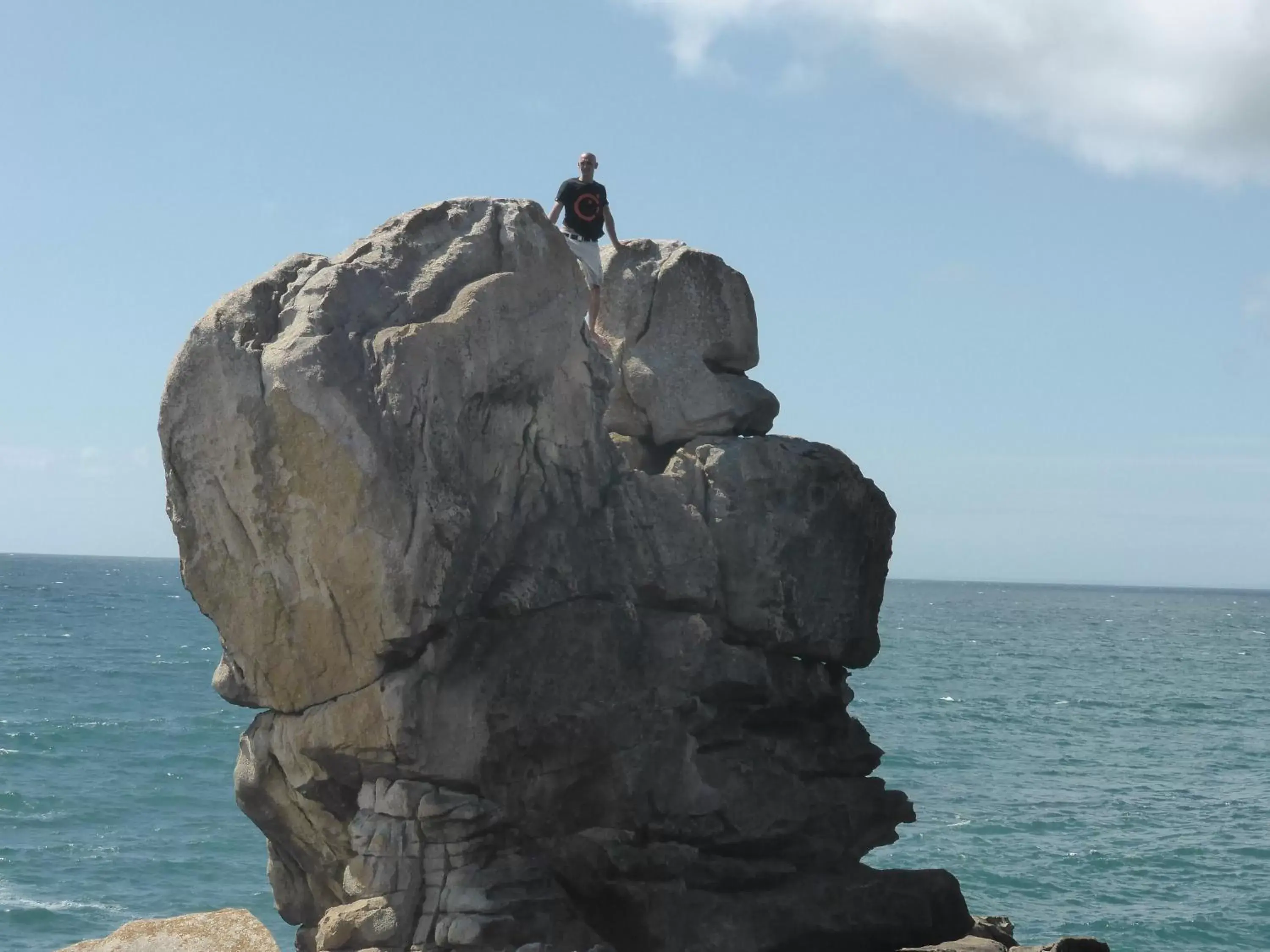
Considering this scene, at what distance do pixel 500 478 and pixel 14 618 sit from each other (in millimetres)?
90026

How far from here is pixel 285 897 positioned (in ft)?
49.9

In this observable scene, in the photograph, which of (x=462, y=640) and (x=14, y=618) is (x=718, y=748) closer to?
(x=462, y=640)

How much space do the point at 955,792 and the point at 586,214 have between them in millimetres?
26435

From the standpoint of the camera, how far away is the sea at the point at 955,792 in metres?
27.9

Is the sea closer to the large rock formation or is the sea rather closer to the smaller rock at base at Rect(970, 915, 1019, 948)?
the smaller rock at base at Rect(970, 915, 1019, 948)

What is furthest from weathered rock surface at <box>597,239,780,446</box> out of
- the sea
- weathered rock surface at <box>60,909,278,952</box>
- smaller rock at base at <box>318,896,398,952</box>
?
the sea

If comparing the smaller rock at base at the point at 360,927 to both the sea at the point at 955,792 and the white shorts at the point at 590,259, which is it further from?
the sea at the point at 955,792

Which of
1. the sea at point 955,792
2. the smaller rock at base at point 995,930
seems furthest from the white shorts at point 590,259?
the sea at point 955,792

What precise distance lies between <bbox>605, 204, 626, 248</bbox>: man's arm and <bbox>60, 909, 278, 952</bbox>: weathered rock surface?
310 inches

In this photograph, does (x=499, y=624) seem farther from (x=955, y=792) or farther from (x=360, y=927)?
(x=955, y=792)

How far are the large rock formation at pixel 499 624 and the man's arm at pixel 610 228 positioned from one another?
1889 mm

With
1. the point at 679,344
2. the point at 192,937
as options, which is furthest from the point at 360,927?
the point at 679,344

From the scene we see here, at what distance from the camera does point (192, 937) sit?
12766 millimetres

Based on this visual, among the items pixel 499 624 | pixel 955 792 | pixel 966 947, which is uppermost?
pixel 499 624
